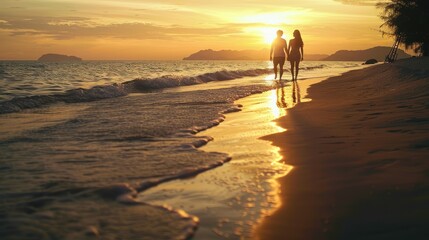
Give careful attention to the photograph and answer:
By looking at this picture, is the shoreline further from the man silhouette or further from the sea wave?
the man silhouette

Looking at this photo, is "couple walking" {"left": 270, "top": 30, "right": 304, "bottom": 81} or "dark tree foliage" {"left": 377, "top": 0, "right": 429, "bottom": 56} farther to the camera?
"dark tree foliage" {"left": 377, "top": 0, "right": 429, "bottom": 56}

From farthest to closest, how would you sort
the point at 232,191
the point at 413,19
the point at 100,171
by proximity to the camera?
the point at 413,19
the point at 100,171
the point at 232,191

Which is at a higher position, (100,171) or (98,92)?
(98,92)

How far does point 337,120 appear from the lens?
657 centimetres

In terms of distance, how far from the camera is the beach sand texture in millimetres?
2492

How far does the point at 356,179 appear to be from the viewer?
341cm

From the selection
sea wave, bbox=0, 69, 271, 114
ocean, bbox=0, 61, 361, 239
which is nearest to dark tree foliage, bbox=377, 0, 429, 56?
sea wave, bbox=0, 69, 271, 114

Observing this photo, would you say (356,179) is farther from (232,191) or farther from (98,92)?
(98,92)

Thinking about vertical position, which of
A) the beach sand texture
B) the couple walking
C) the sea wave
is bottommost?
the beach sand texture

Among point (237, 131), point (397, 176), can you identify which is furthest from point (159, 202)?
point (237, 131)

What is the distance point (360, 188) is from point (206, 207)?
120 centimetres

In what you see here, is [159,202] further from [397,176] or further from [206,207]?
[397,176]

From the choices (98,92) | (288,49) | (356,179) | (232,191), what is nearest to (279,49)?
(288,49)

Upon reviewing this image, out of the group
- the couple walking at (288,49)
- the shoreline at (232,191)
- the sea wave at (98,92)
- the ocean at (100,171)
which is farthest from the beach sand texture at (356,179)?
the couple walking at (288,49)
